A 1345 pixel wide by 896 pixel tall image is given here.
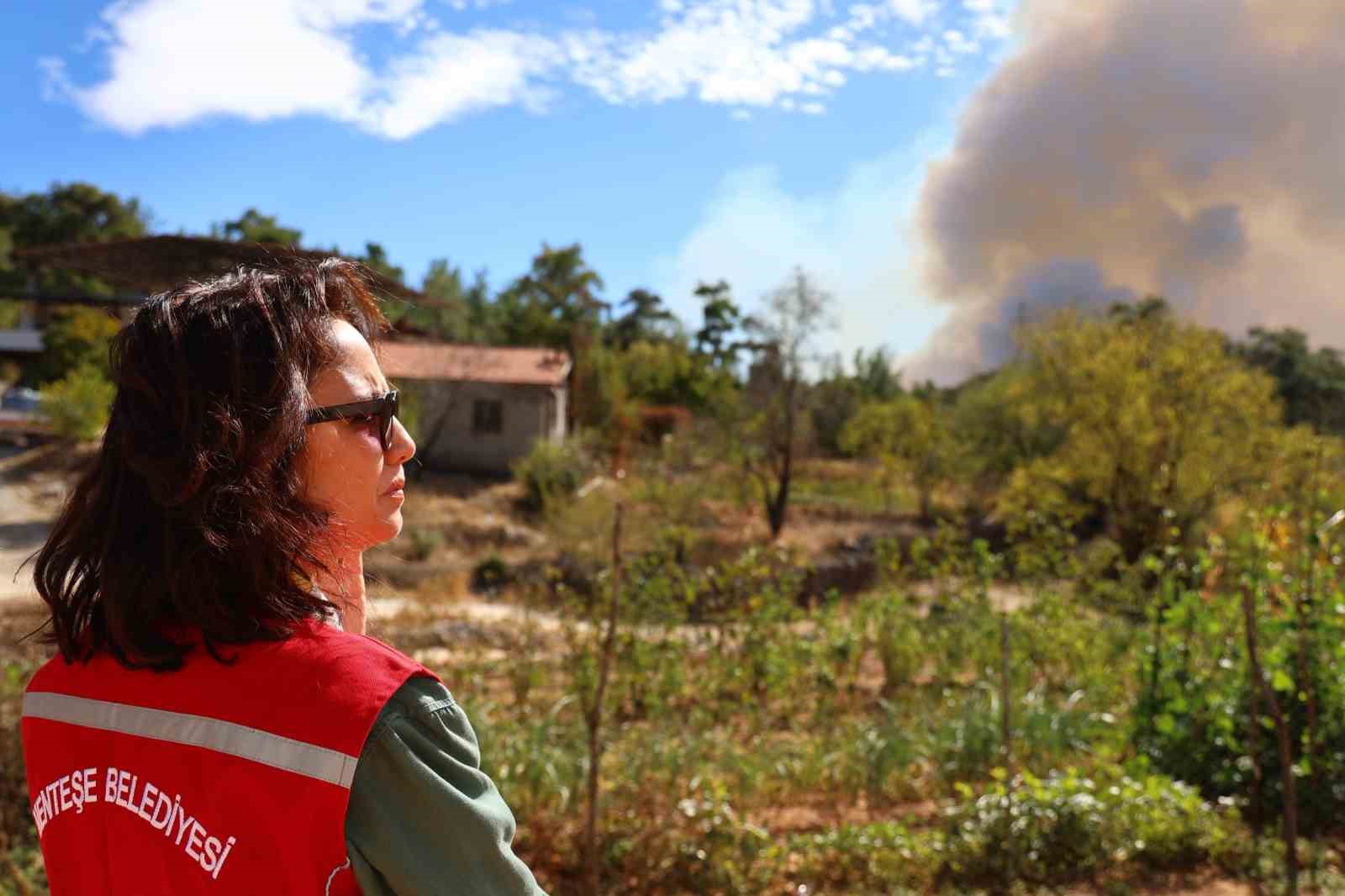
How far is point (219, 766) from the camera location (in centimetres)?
90

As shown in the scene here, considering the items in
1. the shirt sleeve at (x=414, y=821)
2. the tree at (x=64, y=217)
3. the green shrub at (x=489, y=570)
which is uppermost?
the tree at (x=64, y=217)

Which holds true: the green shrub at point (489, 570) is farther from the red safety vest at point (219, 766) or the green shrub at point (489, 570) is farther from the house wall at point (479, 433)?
the red safety vest at point (219, 766)

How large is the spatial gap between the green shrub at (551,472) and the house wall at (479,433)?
247 centimetres

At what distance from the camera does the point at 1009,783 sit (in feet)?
13.4

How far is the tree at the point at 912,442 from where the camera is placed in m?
24.8

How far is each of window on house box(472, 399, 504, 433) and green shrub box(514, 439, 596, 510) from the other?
2.89 metres

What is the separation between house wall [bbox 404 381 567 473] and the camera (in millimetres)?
25031

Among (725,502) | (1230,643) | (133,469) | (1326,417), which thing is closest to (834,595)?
(1230,643)

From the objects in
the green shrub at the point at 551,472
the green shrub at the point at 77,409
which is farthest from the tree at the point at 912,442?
the green shrub at the point at 77,409

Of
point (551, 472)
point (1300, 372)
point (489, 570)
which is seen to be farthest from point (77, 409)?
point (1300, 372)

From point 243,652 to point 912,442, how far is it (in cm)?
2532

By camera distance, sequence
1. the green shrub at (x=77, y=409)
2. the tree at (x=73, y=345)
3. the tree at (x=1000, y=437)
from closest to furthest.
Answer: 1. the green shrub at (x=77, y=409)
2. the tree at (x=1000, y=437)
3. the tree at (x=73, y=345)

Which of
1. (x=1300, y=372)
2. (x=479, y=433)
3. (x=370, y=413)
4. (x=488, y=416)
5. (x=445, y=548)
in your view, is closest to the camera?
(x=370, y=413)

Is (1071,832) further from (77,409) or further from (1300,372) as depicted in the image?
(1300,372)
